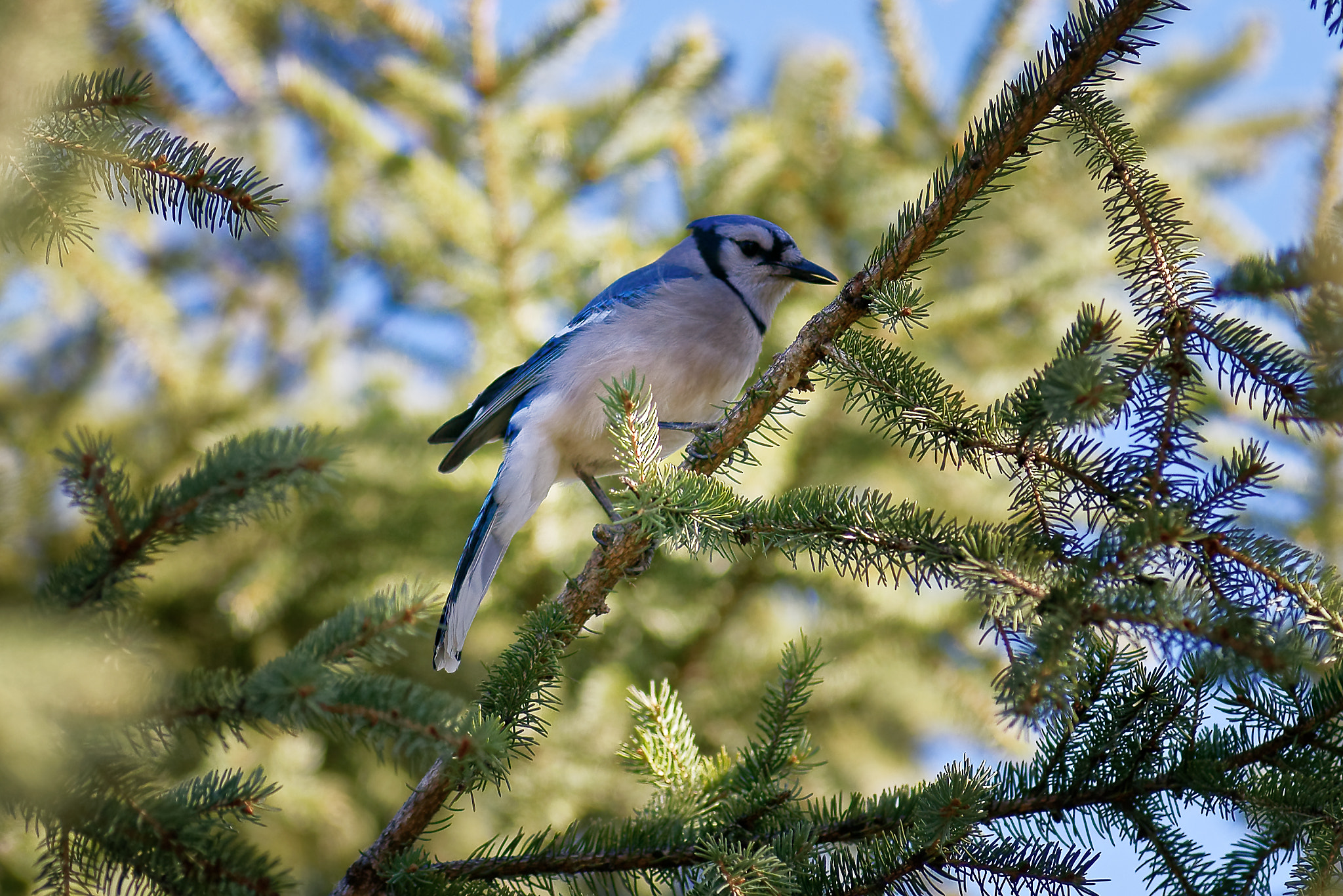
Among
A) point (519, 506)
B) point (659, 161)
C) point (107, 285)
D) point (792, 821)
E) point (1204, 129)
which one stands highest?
point (1204, 129)

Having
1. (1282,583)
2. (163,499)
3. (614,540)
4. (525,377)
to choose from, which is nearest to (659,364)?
(525,377)

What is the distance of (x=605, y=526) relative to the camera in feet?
5.39

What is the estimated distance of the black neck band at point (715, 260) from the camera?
2.49 m

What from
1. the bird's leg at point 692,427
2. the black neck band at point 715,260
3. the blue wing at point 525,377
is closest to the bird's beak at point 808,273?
the black neck band at point 715,260

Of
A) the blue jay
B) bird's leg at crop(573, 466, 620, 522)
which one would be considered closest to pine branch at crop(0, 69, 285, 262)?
the blue jay

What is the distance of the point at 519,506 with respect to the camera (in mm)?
2186

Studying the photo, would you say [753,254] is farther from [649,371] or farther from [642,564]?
[642,564]

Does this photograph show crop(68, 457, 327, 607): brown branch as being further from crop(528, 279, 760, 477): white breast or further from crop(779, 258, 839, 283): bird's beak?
crop(779, 258, 839, 283): bird's beak

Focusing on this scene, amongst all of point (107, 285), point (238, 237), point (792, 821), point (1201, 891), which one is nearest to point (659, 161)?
point (107, 285)

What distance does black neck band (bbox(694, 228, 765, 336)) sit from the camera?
2494 millimetres

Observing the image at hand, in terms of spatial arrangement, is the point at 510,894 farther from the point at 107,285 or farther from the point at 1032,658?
the point at 107,285

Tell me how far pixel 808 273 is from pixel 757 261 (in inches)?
6.5

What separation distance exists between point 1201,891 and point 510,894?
2.73 ft

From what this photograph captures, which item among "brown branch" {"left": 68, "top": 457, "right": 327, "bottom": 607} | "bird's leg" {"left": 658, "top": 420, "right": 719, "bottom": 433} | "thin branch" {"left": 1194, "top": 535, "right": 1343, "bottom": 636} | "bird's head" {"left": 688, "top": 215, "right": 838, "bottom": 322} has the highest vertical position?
"bird's head" {"left": 688, "top": 215, "right": 838, "bottom": 322}
